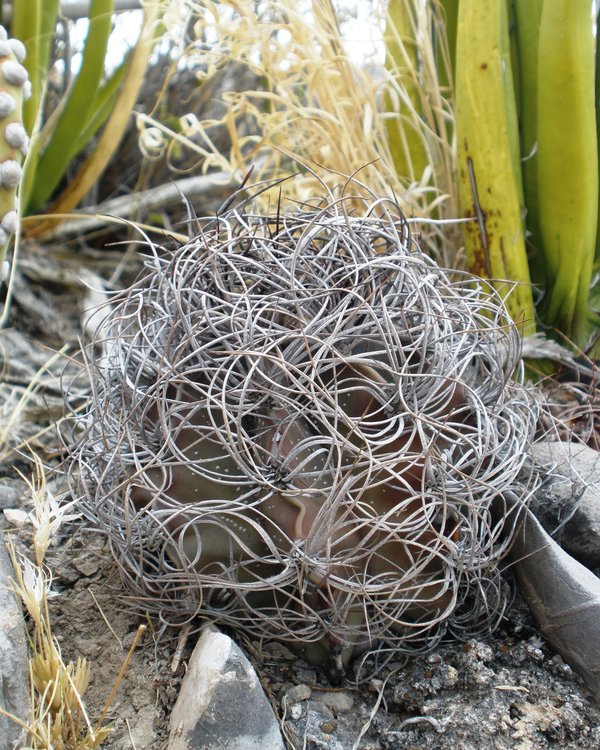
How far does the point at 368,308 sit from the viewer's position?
0.72m

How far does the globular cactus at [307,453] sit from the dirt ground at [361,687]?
0.10 ft

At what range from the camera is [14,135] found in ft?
2.94

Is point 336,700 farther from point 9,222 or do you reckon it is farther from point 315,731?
point 9,222

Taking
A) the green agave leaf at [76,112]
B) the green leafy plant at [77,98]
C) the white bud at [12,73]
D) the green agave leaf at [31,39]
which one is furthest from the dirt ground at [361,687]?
the green agave leaf at [76,112]

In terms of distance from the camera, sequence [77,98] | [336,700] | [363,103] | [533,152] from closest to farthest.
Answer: [336,700], [533,152], [363,103], [77,98]

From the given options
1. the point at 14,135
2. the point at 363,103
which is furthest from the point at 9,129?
the point at 363,103

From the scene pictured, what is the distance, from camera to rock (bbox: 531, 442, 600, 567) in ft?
2.89

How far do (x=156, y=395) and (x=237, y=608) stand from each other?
217mm

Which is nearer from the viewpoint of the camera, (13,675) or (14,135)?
(13,675)

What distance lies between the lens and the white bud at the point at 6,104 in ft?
2.92

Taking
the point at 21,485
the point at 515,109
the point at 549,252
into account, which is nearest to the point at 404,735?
the point at 21,485

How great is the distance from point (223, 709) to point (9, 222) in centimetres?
61

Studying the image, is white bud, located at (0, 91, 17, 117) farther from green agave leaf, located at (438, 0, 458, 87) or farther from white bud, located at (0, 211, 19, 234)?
green agave leaf, located at (438, 0, 458, 87)

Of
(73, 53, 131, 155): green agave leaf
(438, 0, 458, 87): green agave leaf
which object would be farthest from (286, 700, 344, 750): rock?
(73, 53, 131, 155): green agave leaf
